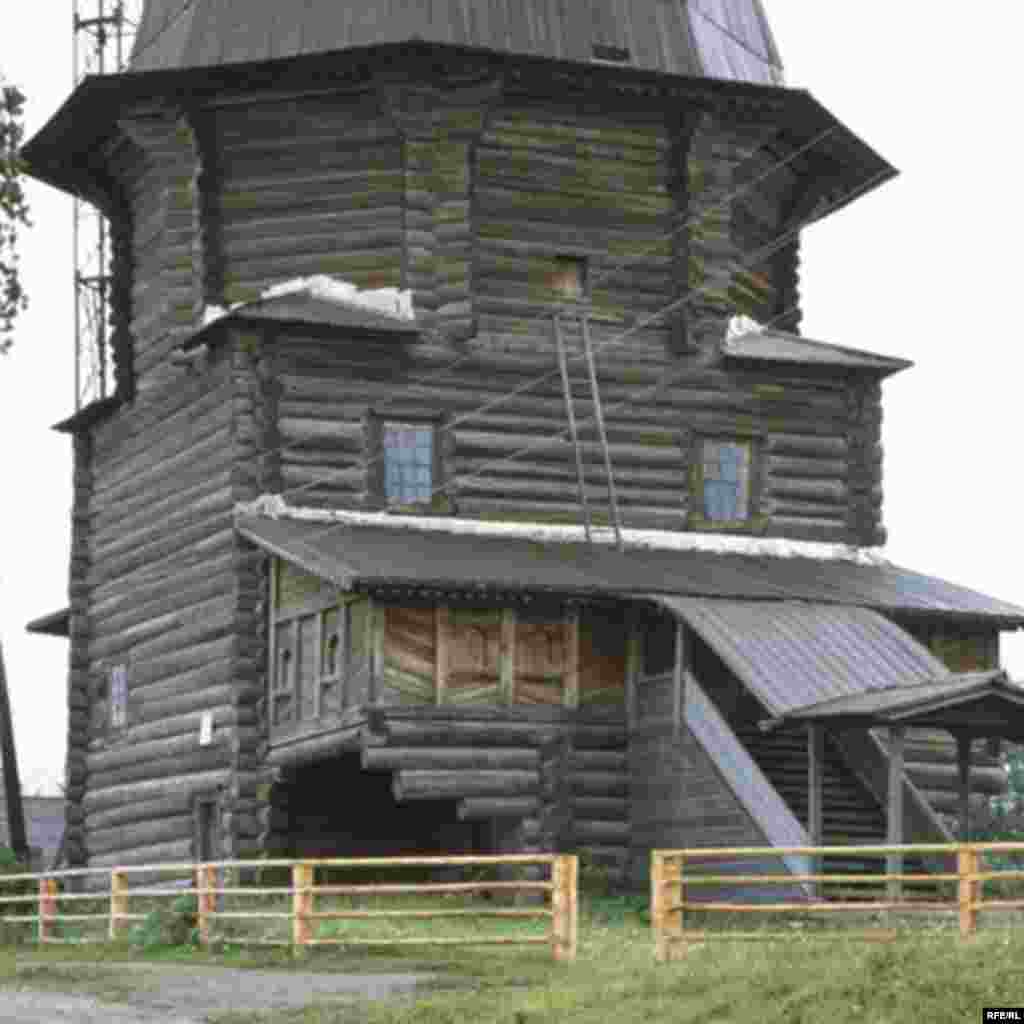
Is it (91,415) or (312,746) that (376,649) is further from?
(91,415)

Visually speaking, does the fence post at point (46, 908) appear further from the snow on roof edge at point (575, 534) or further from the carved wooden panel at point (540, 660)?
the snow on roof edge at point (575, 534)

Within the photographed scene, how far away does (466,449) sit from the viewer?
3856 centimetres

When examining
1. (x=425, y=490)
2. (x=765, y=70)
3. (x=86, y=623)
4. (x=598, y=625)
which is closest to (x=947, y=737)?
(x=598, y=625)

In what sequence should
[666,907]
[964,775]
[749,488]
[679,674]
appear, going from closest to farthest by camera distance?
[666,907]
[964,775]
[679,674]
[749,488]

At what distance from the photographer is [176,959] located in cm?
2698

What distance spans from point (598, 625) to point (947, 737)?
198 inches

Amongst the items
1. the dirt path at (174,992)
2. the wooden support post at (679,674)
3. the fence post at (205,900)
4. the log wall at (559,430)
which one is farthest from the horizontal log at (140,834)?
the dirt path at (174,992)

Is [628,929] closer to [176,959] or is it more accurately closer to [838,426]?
[176,959]

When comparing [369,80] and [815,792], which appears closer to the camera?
[815,792]

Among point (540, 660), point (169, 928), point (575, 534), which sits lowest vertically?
point (169, 928)

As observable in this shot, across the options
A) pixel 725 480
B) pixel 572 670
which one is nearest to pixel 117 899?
pixel 572 670

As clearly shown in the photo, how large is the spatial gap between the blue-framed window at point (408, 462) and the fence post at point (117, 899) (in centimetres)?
905

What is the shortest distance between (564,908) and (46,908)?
9313mm

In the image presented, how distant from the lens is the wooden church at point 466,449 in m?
35.2
